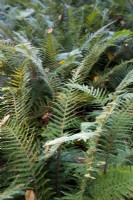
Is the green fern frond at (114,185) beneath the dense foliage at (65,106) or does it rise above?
beneath

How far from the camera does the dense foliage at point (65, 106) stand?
1.60 metres

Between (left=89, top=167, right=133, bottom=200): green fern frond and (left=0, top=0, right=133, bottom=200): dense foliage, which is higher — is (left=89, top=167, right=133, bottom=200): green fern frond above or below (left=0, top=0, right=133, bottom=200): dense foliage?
below

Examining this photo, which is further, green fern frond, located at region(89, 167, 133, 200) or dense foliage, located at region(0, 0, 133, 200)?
dense foliage, located at region(0, 0, 133, 200)

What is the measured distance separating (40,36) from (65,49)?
31cm

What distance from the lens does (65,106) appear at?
6.46 ft

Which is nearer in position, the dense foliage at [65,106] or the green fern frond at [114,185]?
the green fern frond at [114,185]

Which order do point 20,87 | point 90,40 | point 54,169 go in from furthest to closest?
1. point 90,40
2. point 20,87
3. point 54,169

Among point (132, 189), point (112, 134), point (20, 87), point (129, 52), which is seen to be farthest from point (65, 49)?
point (132, 189)

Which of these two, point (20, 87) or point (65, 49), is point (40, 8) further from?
point (20, 87)

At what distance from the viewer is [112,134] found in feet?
5.74

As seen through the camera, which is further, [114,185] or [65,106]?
[65,106]

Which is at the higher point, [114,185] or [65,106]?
[65,106]

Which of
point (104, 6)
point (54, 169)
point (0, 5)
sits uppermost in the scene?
point (0, 5)

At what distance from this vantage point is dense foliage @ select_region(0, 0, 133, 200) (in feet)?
5.24
